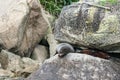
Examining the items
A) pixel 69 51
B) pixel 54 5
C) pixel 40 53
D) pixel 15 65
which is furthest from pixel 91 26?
pixel 54 5

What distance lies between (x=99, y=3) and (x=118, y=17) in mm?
299

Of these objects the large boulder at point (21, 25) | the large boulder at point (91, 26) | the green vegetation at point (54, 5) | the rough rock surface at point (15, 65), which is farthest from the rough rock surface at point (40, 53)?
the large boulder at point (91, 26)

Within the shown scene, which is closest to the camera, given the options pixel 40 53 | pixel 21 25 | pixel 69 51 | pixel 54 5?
pixel 69 51

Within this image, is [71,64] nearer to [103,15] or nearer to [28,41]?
[103,15]

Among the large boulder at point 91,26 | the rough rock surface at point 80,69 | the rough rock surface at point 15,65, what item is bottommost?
the rough rock surface at point 15,65

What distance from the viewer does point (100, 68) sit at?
332 centimetres

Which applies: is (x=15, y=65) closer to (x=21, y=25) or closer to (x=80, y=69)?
(x=21, y=25)

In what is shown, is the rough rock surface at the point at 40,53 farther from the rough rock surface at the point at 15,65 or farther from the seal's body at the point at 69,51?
the seal's body at the point at 69,51

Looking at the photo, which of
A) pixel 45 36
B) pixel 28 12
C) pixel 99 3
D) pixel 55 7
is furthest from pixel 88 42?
pixel 55 7

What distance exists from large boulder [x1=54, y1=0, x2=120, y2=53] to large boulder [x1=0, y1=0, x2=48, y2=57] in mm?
1601

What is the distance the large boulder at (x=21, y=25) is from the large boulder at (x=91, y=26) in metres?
1.60

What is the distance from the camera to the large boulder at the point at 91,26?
10.7 ft

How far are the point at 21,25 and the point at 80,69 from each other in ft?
6.28

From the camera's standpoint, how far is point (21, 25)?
5082 millimetres
